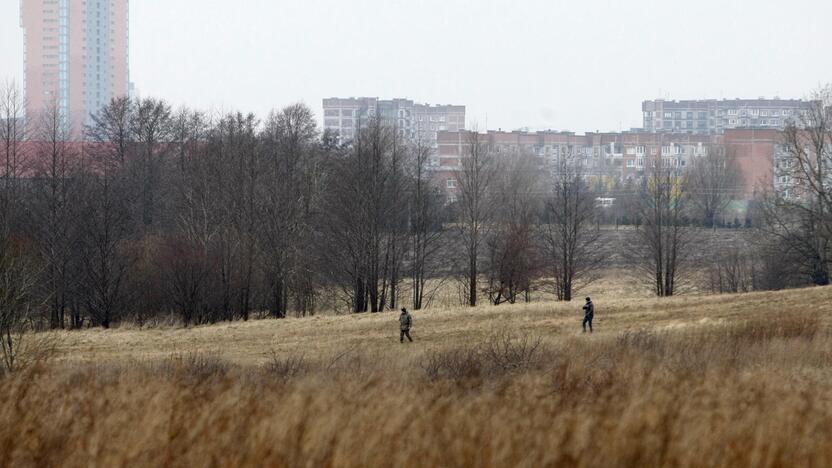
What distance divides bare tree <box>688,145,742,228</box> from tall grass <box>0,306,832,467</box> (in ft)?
227

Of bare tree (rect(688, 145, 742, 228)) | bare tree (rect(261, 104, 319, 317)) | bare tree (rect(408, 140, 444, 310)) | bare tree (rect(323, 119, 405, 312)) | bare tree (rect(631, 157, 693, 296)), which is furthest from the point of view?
bare tree (rect(688, 145, 742, 228))

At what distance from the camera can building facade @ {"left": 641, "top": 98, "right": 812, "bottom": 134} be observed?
17200 cm

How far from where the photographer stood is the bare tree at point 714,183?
82.0 m

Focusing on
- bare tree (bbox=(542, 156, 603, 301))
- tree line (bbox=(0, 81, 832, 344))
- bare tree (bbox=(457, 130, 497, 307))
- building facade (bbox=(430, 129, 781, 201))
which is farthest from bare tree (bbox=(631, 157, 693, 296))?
building facade (bbox=(430, 129, 781, 201))

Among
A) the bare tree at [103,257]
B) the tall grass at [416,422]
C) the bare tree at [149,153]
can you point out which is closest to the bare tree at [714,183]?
the bare tree at [149,153]

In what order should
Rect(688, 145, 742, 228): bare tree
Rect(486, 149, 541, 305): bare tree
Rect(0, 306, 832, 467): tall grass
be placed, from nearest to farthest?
Rect(0, 306, 832, 467): tall grass
Rect(486, 149, 541, 305): bare tree
Rect(688, 145, 742, 228): bare tree

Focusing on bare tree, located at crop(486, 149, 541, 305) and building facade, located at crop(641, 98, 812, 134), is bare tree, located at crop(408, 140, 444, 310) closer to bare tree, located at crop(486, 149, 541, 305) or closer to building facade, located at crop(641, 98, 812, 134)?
bare tree, located at crop(486, 149, 541, 305)

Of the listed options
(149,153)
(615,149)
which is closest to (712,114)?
(615,149)

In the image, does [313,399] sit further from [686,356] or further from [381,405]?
[686,356]

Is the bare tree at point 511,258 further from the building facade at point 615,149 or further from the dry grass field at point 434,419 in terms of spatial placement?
the building facade at point 615,149

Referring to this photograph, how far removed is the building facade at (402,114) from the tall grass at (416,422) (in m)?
147

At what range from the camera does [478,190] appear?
169 feet

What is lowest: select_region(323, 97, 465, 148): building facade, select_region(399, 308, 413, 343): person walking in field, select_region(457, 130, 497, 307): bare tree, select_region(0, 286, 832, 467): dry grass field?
select_region(399, 308, 413, 343): person walking in field

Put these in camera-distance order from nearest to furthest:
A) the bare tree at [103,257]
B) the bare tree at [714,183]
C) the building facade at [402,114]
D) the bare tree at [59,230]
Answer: the bare tree at [59,230] → the bare tree at [103,257] → the bare tree at [714,183] → the building facade at [402,114]
